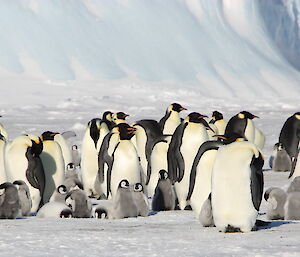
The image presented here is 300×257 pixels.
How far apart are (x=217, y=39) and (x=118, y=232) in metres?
35.1

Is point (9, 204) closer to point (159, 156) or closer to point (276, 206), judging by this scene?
point (276, 206)

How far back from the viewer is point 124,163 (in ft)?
25.6

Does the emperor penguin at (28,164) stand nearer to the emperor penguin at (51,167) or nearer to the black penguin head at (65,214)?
the emperor penguin at (51,167)

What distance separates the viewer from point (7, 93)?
96.4ft

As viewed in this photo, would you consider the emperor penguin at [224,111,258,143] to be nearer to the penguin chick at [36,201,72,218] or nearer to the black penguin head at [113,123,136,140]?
the black penguin head at [113,123,136,140]

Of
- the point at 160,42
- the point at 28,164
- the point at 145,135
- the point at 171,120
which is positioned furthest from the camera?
the point at 160,42

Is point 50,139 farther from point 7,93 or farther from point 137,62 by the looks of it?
point 137,62

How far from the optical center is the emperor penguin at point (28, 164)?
7.47 metres

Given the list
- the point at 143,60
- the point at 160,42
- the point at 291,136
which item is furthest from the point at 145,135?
the point at 160,42

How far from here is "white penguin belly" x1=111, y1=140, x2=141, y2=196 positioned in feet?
25.5

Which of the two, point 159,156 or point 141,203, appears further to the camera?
point 159,156

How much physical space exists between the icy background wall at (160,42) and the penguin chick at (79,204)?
85.0 ft

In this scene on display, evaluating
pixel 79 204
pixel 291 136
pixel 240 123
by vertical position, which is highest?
pixel 240 123

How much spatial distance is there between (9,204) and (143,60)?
3066 centimetres
